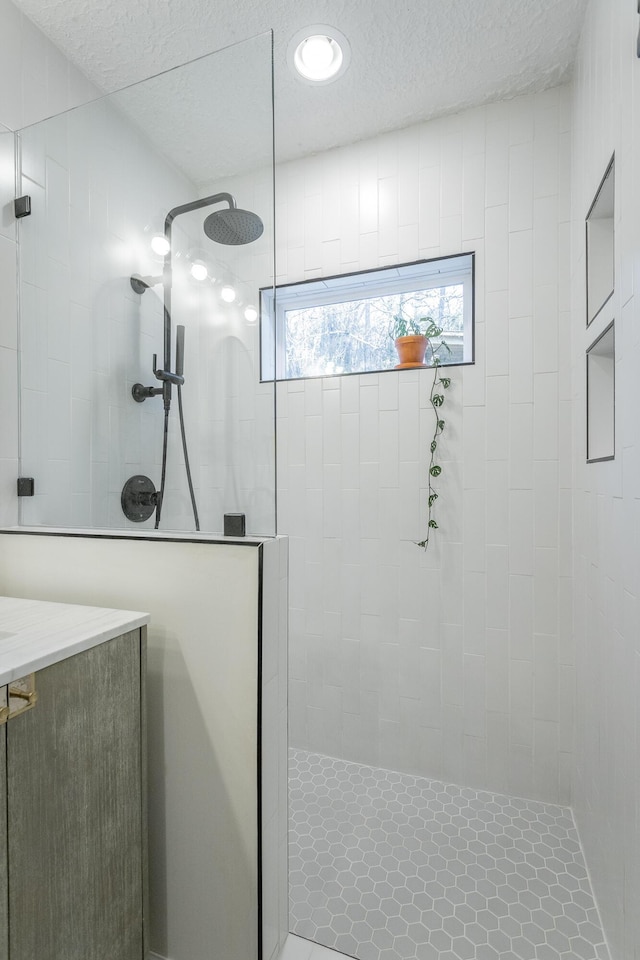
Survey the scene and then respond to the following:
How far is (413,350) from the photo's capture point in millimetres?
1986

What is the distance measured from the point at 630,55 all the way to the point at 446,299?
104 centimetres

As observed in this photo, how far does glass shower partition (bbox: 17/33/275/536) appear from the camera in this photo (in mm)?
1211

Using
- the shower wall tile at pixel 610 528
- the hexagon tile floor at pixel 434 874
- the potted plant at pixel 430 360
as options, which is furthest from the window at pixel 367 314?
the hexagon tile floor at pixel 434 874

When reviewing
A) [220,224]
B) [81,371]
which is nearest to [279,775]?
[81,371]

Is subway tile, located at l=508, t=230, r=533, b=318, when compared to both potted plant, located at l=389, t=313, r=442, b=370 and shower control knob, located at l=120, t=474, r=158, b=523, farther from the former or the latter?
shower control knob, located at l=120, t=474, r=158, b=523

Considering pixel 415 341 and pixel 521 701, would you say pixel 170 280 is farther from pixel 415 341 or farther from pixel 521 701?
pixel 521 701

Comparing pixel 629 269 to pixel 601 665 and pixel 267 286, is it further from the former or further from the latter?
pixel 601 665

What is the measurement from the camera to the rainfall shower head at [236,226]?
1.22m

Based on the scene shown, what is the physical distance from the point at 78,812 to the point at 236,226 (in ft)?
4.16

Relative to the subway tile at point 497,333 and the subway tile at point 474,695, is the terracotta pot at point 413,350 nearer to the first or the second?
the subway tile at point 497,333

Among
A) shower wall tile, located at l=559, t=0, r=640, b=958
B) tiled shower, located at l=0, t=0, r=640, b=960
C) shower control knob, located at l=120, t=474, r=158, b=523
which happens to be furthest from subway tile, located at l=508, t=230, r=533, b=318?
shower control knob, located at l=120, t=474, r=158, b=523

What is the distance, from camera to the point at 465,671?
1905 mm

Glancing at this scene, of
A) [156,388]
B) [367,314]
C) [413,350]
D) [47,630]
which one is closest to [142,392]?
[156,388]

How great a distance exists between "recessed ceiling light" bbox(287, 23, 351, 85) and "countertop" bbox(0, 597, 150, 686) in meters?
1.78
